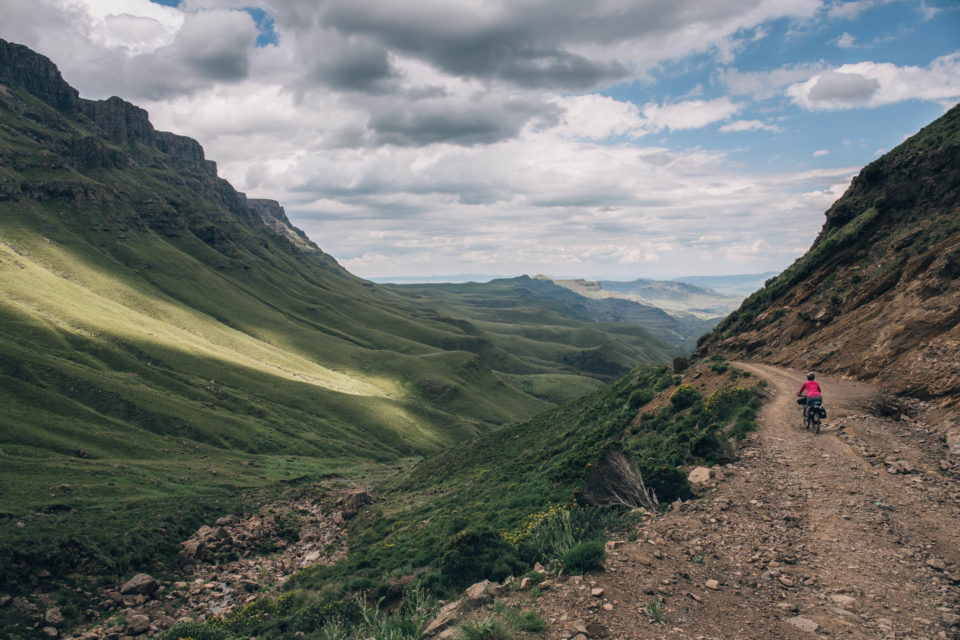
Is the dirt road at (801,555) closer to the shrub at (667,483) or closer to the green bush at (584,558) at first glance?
the green bush at (584,558)

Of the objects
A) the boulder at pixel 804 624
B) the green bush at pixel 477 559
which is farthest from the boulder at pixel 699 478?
the green bush at pixel 477 559

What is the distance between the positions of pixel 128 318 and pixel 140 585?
107 metres

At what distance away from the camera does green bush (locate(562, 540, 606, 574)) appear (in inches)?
487

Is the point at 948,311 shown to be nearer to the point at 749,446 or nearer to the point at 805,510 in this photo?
the point at 749,446

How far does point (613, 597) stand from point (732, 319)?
43.3m

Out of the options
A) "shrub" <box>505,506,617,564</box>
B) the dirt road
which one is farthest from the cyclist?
"shrub" <box>505,506,617,564</box>

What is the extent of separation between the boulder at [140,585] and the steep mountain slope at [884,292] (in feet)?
142

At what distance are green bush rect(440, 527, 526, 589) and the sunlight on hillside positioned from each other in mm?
103961

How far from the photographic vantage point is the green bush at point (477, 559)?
16516mm

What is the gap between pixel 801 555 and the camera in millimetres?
11656

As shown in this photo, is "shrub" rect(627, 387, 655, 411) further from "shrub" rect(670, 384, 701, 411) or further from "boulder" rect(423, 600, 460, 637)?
"boulder" rect(423, 600, 460, 637)

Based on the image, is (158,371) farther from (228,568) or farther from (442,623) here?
(442,623)

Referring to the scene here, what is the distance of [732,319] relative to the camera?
1839 inches

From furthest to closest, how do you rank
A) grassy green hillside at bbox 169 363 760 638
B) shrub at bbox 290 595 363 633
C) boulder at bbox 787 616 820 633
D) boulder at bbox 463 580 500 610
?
shrub at bbox 290 595 363 633 → grassy green hillside at bbox 169 363 760 638 → boulder at bbox 463 580 500 610 → boulder at bbox 787 616 820 633
